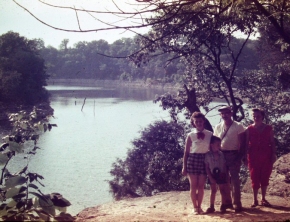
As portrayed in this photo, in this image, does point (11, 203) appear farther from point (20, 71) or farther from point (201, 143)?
point (20, 71)

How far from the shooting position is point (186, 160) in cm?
537

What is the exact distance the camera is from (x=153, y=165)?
52.0 feet

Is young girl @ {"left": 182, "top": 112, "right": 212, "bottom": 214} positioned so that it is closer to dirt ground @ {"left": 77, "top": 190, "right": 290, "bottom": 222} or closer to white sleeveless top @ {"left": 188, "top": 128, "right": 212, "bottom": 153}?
white sleeveless top @ {"left": 188, "top": 128, "right": 212, "bottom": 153}

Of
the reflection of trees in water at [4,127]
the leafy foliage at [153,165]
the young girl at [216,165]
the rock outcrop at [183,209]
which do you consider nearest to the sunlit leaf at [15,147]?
the rock outcrop at [183,209]

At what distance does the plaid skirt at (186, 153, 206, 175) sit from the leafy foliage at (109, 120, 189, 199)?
374 inches

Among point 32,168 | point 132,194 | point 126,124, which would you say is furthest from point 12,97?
point 132,194

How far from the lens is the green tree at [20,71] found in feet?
136

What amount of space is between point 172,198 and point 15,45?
4308 cm

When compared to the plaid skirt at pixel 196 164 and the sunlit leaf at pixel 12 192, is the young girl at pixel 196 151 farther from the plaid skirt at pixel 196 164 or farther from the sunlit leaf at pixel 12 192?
the sunlit leaf at pixel 12 192

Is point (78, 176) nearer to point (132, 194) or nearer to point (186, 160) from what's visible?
point (132, 194)

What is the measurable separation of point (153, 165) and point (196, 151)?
1067 centimetres

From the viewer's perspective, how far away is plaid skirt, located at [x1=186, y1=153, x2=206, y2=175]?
5293mm

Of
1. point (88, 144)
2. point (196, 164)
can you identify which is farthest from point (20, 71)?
point (196, 164)

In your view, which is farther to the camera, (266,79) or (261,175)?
(266,79)
